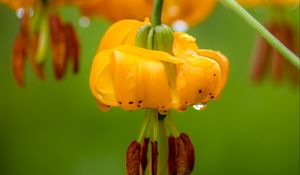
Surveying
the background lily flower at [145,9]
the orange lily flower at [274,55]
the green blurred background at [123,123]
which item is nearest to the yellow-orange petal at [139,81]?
the background lily flower at [145,9]

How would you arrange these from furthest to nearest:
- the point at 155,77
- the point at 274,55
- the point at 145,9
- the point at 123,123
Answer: the point at 123,123
the point at 274,55
the point at 145,9
the point at 155,77

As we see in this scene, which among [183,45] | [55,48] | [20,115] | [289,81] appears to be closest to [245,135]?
[289,81]

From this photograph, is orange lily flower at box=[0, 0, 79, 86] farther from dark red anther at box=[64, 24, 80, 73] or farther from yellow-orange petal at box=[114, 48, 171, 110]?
yellow-orange petal at box=[114, 48, 171, 110]

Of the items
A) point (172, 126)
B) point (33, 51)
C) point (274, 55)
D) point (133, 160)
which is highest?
point (274, 55)

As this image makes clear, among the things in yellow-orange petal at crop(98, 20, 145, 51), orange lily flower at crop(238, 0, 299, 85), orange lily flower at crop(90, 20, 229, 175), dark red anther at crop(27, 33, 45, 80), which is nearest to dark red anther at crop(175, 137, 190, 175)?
orange lily flower at crop(90, 20, 229, 175)

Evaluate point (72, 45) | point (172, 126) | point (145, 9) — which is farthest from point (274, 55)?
point (172, 126)

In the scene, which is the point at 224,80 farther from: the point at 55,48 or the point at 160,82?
the point at 55,48

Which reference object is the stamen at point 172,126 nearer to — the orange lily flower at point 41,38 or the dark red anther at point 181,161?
the dark red anther at point 181,161

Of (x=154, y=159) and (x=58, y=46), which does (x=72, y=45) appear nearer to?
(x=58, y=46)
